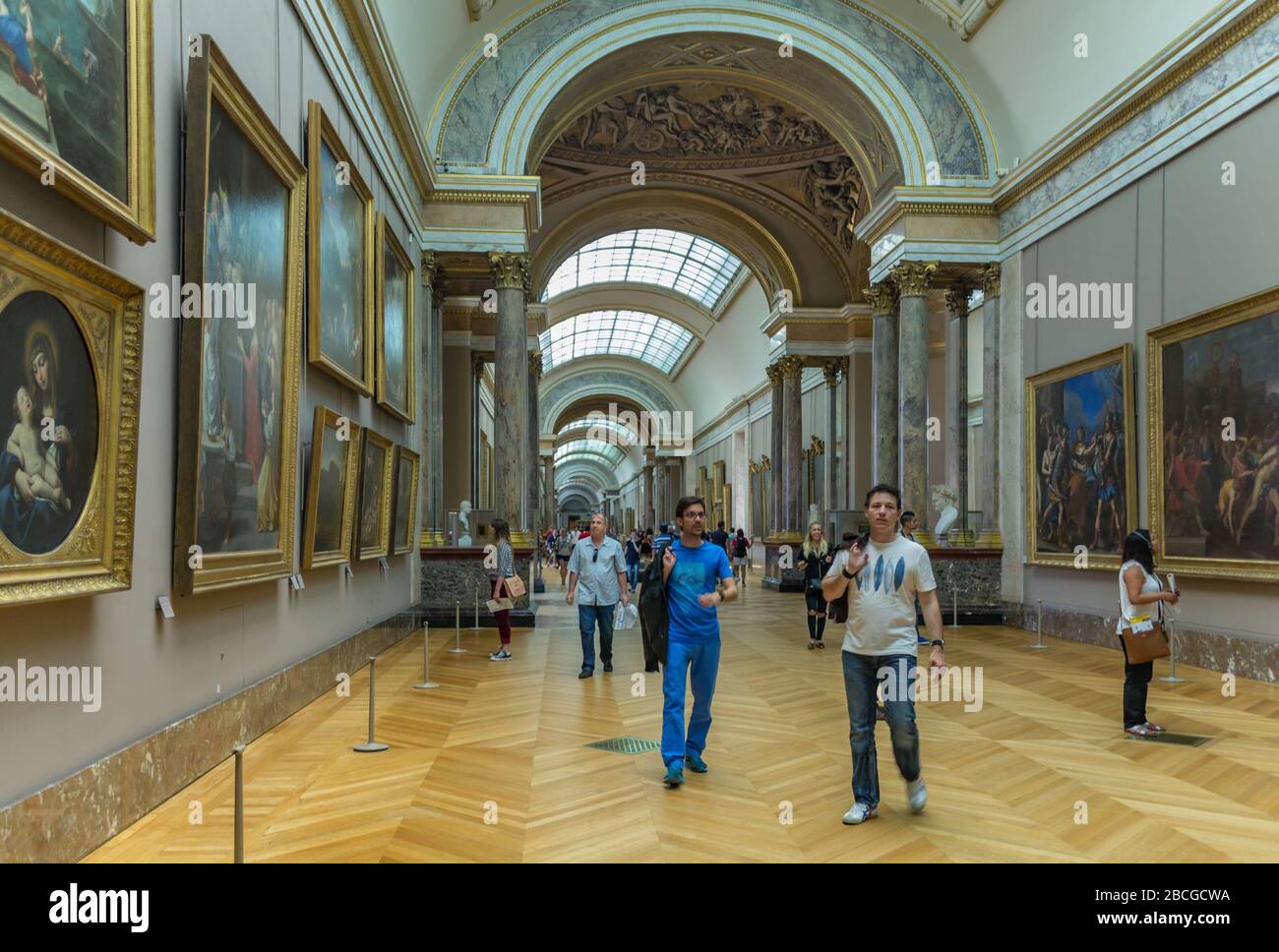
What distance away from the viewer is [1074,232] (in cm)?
1433

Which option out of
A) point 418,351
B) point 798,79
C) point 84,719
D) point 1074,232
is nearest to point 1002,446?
point 1074,232

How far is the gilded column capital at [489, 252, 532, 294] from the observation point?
16.7 m

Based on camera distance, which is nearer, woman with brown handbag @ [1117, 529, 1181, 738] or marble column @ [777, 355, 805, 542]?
woman with brown handbag @ [1117, 529, 1181, 738]

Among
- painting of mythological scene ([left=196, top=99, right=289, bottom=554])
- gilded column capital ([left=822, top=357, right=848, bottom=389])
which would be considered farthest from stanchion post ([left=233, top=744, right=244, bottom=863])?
gilded column capital ([left=822, top=357, right=848, bottom=389])

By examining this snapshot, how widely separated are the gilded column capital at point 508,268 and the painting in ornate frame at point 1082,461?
841cm

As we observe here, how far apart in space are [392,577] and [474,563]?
2.67 meters

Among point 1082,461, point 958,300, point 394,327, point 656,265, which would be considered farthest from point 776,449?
point 394,327

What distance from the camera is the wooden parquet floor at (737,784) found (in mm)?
4812

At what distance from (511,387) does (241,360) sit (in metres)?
10.3

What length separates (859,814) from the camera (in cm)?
522

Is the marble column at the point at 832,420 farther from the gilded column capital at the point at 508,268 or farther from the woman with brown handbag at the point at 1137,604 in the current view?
the woman with brown handbag at the point at 1137,604

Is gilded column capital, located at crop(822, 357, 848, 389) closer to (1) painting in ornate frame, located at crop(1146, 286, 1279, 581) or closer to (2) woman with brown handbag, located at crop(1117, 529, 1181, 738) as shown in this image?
(1) painting in ornate frame, located at crop(1146, 286, 1279, 581)

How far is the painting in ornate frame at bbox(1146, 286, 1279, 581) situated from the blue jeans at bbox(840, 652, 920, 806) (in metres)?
6.41

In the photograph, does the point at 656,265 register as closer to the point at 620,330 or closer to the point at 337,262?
the point at 620,330
